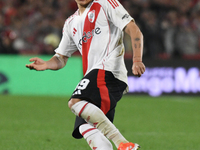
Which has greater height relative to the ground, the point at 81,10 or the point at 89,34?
the point at 81,10

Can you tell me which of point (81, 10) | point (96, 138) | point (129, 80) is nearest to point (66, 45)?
point (81, 10)

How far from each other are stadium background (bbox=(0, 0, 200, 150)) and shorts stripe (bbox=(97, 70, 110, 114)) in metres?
1.57

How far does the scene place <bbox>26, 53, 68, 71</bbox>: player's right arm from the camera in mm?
4270

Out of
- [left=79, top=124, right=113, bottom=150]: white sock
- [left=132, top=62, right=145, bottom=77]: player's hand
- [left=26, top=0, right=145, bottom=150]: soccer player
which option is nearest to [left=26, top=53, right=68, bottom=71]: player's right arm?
[left=26, top=0, right=145, bottom=150]: soccer player

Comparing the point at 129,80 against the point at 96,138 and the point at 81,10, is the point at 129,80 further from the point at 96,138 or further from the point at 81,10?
the point at 96,138

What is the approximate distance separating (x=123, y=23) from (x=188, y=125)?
436 cm

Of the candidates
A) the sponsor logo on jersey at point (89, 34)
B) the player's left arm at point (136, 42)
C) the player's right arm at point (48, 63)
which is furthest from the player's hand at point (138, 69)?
the player's right arm at point (48, 63)

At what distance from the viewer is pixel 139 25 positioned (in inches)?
556

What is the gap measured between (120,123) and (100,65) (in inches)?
159

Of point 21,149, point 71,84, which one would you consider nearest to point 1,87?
point 71,84

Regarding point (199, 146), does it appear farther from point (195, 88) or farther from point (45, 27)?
point (45, 27)

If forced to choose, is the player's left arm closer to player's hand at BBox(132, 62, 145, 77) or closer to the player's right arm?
player's hand at BBox(132, 62, 145, 77)

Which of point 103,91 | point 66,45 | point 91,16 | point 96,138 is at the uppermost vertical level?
point 91,16

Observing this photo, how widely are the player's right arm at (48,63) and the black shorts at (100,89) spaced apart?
0.55 meters
